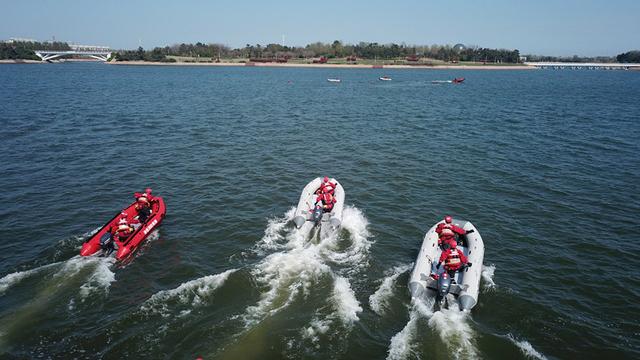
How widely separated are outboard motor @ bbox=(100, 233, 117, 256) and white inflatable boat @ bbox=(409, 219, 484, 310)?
A: 12.8m

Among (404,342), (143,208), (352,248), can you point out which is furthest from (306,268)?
(143,208)

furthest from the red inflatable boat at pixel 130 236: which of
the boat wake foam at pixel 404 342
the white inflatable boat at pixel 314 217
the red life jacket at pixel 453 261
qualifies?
the red life jacket at pixel 453 261

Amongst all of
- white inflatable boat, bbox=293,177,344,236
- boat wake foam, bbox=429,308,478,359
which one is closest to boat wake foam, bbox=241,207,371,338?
white inflatable boat, bbox=293,177,344,236

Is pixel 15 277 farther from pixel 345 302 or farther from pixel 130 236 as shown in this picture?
pixel 345 302

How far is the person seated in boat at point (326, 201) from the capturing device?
68.1ft

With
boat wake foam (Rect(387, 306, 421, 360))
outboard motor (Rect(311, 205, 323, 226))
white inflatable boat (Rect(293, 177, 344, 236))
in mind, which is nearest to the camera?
boat wake foam (Rect(387, 306, 421, 360))

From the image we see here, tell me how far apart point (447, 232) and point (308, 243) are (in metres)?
A: 6.25

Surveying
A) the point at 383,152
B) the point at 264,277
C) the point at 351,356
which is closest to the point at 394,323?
the point at 351,356

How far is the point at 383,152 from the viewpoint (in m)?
35.5

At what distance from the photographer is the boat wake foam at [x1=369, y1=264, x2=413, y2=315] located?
15086 millimetres

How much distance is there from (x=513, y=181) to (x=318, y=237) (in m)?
15.7

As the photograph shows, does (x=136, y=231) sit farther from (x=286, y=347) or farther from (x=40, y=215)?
(x=286, y=347)

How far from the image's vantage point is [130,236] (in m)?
18.6

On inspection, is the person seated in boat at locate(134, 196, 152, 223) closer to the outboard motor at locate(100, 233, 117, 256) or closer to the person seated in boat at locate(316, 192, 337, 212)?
the outboard motor at locate(100, 233, 117, 256)
